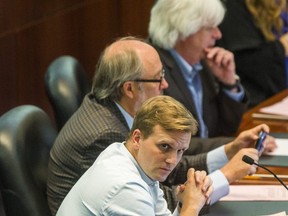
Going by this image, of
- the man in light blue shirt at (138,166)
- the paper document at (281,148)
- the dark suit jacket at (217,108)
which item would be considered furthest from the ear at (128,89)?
the dark suit jacket at (217,108)

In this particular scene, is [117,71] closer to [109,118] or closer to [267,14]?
[109,118]

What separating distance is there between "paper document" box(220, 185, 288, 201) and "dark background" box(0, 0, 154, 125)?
1.46 metres

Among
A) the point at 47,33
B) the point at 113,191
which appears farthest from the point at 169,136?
the point at 47,33

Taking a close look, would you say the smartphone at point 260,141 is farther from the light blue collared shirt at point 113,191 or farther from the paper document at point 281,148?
the light blue collared shirt at point 113,191

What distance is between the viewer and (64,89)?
111 inches

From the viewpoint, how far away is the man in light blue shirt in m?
1.79

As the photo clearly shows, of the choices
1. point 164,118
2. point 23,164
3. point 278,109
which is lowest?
point 278,109

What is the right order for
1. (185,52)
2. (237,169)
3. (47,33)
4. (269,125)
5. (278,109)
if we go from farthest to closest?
(47,33)
(278,109)
(185,52)
(269,125)
(237,169)

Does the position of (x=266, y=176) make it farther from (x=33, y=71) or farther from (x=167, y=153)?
(x=33, y=71)

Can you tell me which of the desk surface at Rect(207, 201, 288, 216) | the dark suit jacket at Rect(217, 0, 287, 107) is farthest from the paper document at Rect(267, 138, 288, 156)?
the dark suit jacket at Rect(217, 0, 287, 107)

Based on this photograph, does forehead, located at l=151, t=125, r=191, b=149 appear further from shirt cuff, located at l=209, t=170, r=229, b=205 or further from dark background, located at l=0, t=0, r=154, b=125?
dark background, located at l=0, t=0, r=154, b=125

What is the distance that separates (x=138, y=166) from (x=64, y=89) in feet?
3.33

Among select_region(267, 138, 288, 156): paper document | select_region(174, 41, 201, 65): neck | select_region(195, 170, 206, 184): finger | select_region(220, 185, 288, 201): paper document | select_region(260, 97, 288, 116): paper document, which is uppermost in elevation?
select_region(195, 170, 206, 184): finger

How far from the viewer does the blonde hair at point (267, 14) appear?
3941mm
